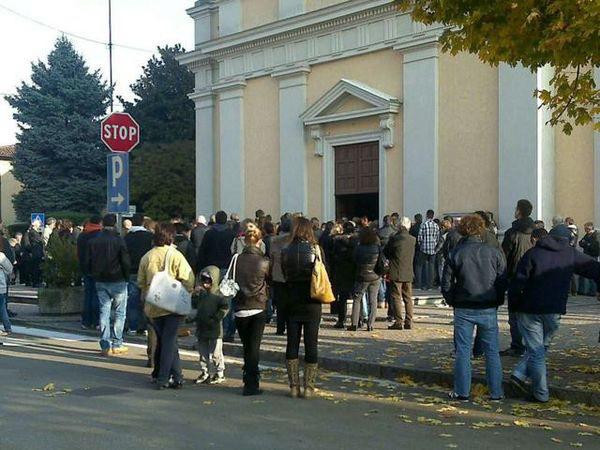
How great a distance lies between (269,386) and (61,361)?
350 centimetres

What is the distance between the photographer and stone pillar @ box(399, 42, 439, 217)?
78.9 feet

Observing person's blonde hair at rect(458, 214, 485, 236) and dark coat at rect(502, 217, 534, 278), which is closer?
person's blonde hair at rect(458, 214, 485, 236)

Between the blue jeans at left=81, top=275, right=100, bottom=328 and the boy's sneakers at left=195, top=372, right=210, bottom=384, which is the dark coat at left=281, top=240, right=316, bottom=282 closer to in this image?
the boy's sneakers at left=195, top=372, right=210, bottom=384

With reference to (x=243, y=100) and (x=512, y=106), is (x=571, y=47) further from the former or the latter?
(x=243, y=100)

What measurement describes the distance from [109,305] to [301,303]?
4225 mm

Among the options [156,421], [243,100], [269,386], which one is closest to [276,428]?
[156,421]

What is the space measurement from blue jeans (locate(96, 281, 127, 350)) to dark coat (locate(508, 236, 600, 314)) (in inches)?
231

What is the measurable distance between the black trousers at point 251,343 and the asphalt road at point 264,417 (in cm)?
24

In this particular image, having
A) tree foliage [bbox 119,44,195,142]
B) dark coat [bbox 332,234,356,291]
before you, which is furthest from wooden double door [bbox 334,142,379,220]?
tree foliage [bbox 119,44,195,142]

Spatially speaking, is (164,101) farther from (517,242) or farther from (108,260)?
(517,242)

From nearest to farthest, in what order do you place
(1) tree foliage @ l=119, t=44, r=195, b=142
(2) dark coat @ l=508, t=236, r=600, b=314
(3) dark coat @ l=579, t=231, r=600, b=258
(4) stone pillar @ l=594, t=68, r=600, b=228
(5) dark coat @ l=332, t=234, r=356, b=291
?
(2) dark coat @ l=508, t=236, r=600, b=314 < (5) dark coat @ l=332, t=234, r=356, b=291 < (3) dark coat @ l=579, t=231, r=600, b=258 < (4) stone pillar @ l=594, t=68, r=600, b=228 < (1) tree foliage @ l=119, t=44, r=195, b=142

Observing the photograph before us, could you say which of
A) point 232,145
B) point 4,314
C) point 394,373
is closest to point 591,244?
point 394,373

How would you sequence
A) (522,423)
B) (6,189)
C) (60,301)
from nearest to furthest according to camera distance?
(522,423), (60,301), (6,189)

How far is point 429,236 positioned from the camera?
19.8m
